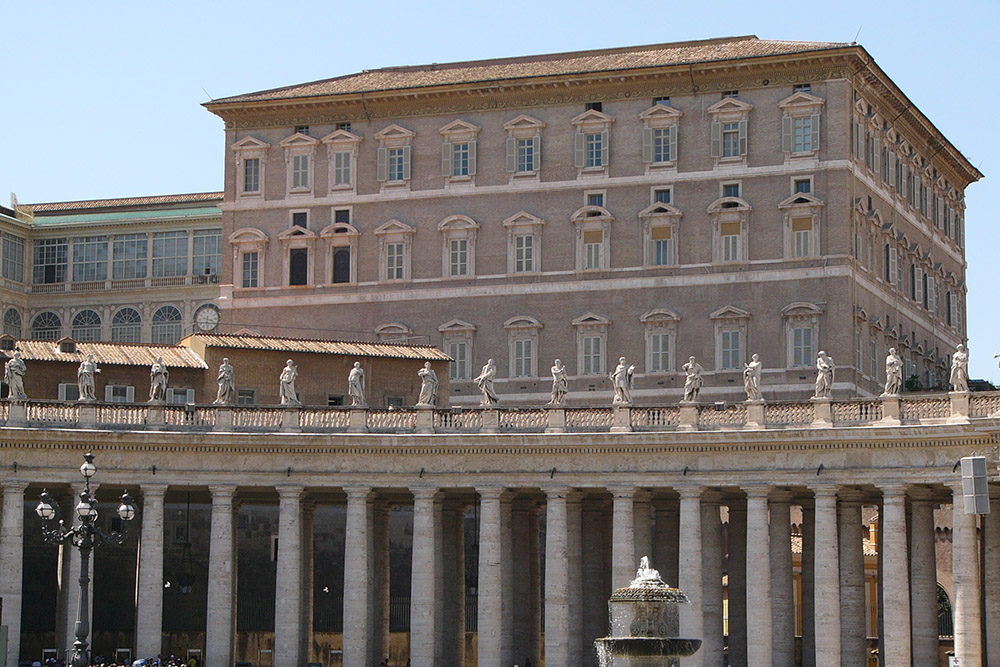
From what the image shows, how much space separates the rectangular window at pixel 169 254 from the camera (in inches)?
4943

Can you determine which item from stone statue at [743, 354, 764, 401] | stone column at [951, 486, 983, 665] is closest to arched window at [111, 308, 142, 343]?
stone statue at [743, 354, 764, 401]

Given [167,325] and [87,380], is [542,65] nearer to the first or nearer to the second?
[167,325]

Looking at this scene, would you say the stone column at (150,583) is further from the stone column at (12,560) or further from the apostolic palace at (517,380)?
the stone column at (12,560)

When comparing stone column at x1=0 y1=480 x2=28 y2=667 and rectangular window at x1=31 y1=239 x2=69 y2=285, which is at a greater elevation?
rectangular window at x1=31 y1=239 x2=69 y2=285

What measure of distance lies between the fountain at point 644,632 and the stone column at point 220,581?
25.8m

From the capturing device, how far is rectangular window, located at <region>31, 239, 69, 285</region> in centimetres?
12744

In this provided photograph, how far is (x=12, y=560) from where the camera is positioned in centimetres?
7456

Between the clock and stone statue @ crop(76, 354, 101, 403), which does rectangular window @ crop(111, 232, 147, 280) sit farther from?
stone statue @ crop(76, 354, 101, 403)

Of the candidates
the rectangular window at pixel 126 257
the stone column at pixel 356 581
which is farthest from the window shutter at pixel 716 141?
the rectangular window at pixel 126 257

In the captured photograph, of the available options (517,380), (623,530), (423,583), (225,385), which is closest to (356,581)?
(423,583)

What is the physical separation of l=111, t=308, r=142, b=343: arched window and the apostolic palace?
196mm

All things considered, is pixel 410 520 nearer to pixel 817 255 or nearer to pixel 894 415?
pixel 817 255

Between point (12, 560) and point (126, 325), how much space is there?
52.1 m

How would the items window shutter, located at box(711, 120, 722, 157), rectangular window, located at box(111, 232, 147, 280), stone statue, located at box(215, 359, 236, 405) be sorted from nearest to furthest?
stone statue, located at box(215, 359, 236, 405) < window shutter, located at box(711, 120, 722, 157) < rectangular window, located at box(111, 232, 147, 280)
